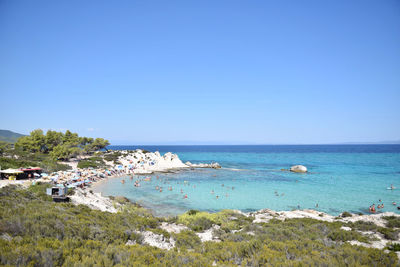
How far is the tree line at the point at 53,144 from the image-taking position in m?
45.1

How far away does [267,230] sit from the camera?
9.57m

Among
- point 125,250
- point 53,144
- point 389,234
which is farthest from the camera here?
point 53,144

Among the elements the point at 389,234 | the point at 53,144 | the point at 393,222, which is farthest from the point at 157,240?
the point at 53,144

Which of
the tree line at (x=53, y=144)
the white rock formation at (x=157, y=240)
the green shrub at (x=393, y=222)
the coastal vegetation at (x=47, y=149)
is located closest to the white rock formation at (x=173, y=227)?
the white rock formation at (x=157, y=240)

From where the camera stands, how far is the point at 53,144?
5328 centimetres

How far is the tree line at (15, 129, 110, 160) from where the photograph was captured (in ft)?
148

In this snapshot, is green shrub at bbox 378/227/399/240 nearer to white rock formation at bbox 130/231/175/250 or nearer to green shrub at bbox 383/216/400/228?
green shrub at bbox 383/216/400/228

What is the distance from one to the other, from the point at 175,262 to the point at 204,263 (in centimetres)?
78

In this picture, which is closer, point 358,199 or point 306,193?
point 358,199

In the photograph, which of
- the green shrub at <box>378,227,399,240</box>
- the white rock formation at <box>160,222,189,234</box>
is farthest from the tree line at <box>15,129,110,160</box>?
the green shrub at <box>378,227,399,240</box>

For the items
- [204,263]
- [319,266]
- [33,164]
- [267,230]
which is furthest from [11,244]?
[33,164]

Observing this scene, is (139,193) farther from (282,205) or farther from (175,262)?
(175,262)

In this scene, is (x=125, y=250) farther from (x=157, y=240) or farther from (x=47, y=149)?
(x=47, y=149)

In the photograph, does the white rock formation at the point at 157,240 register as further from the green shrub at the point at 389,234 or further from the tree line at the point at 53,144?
the tree line at the point at 53,144
